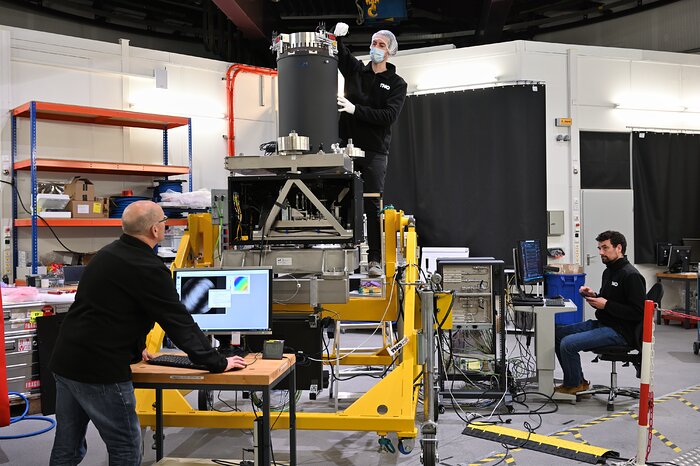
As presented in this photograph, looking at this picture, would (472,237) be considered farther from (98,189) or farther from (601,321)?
(98,189)

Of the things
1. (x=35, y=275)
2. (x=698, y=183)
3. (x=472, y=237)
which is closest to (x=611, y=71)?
(x=698, y=183)

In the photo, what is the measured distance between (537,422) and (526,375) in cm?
133

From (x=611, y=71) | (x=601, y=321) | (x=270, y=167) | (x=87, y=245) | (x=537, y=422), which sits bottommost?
(x=537, y=422)

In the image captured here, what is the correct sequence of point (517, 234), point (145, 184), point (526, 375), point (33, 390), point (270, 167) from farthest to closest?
point (517, 234), point (145, 184), point (526, 375), point (33, 390), point (270, 167)

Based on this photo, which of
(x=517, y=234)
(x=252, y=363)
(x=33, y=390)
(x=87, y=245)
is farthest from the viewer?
(x=517, y=234)

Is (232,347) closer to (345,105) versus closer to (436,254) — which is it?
(345,105)

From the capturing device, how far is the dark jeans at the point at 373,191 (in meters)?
4.48

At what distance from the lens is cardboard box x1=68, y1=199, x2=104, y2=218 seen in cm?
666

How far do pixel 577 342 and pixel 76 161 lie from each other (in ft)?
16.8

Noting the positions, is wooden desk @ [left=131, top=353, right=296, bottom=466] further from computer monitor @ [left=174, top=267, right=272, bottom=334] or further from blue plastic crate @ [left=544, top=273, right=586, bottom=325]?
blue plastic crate @ [left=544, top=273, right=586, bottom=325]

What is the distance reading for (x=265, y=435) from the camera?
113 inches

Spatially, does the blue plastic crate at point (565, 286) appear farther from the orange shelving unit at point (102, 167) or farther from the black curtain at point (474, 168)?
the orange shelving unit at point (102, 167)

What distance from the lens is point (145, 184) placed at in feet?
25.6

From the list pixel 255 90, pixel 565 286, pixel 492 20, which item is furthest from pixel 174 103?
pixel 565 286
